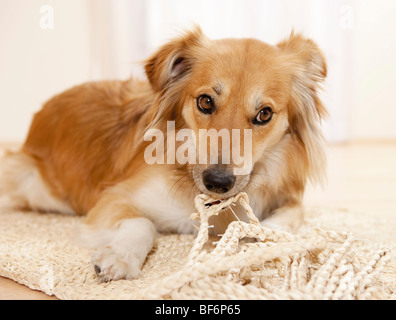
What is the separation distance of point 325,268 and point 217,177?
1.48 feet

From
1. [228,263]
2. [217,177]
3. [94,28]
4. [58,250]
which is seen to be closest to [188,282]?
[228,263]

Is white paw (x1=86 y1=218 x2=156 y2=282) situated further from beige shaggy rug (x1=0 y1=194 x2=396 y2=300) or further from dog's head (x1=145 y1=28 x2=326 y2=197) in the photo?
dog's head (x1=145 y1=28 x2=326 y2=197)

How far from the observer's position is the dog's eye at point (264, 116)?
1.72 m

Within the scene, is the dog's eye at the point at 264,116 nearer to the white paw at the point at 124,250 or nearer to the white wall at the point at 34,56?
the white paw at the point at 124,250

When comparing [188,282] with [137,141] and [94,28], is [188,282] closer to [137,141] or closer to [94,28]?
[137,141]

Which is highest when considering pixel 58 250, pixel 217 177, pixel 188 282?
pixel 217 177

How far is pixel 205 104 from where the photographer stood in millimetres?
1746

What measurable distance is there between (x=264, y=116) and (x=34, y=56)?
4121 millimetres

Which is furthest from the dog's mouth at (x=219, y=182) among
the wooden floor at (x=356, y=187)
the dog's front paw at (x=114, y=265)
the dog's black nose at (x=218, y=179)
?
the wooden floor at (x=356, y=187)

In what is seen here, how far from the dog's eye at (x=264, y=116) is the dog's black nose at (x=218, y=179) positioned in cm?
28

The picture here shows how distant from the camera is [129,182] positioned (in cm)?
201

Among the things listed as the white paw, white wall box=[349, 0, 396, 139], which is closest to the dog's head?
the white paw

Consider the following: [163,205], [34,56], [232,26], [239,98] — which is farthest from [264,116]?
[34,56]

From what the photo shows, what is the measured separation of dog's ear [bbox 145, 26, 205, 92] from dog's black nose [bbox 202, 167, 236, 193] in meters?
0.55
